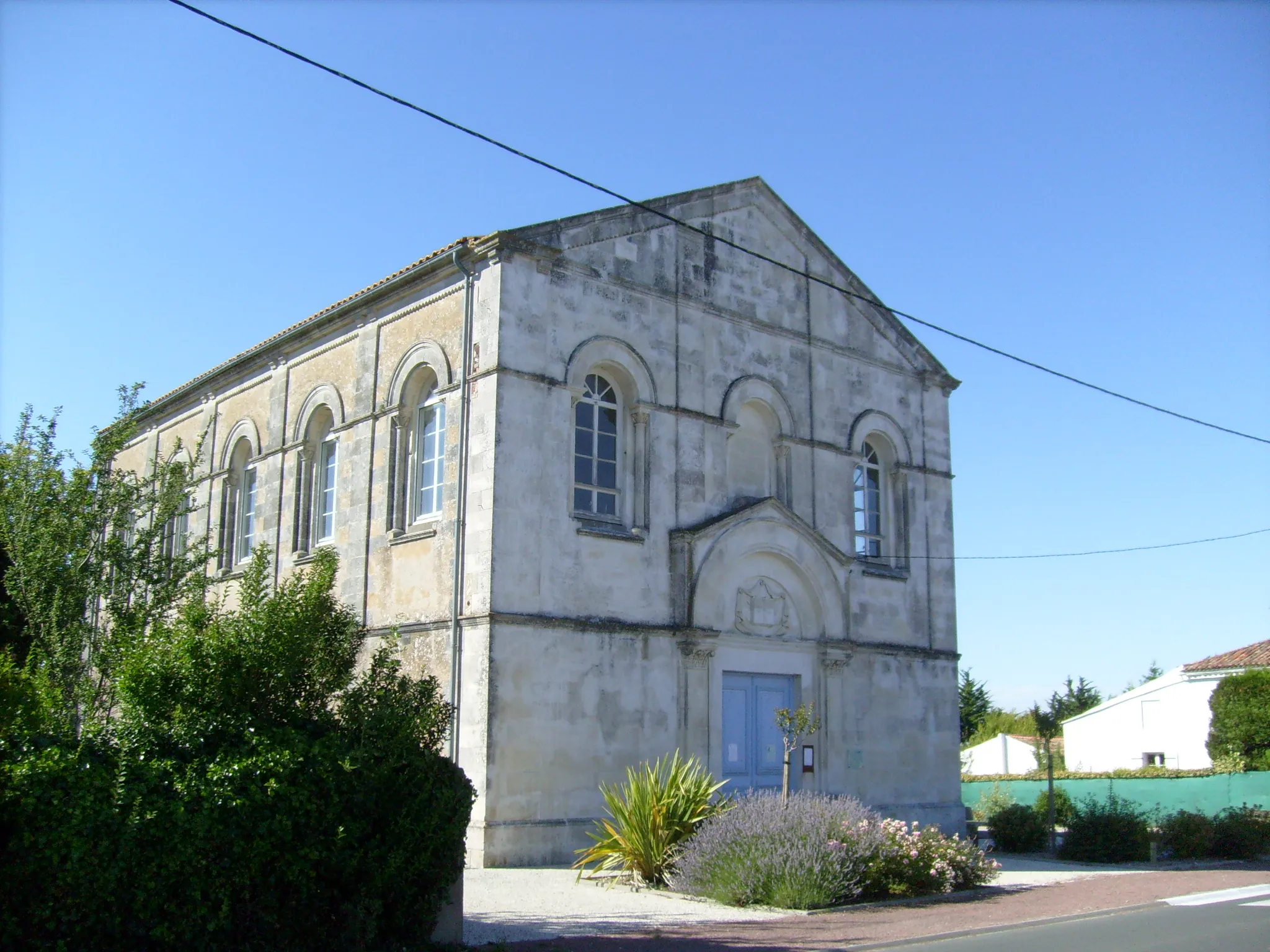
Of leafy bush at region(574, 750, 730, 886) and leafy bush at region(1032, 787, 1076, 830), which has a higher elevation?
leafy bush at region(574, 750, 730, 886)

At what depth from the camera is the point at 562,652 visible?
1617cm

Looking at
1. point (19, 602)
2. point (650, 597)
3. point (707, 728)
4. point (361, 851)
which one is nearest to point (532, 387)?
point (650, 597)

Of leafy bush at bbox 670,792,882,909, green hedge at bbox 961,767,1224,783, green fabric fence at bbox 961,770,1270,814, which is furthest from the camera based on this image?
green hedge at bbox 961,767,1224,783

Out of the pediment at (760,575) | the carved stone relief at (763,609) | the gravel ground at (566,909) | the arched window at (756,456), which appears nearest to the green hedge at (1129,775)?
the pediment at (760,575)

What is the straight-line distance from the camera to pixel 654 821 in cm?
1374

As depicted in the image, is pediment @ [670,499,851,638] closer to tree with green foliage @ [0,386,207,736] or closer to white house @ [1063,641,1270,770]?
tree with green foliage @ [0,386,207,736]

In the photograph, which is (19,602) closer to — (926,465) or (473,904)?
(473,904)

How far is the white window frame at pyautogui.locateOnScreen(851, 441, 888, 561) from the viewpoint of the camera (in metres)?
21.2

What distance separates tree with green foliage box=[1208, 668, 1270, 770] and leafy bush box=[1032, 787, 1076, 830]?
8919 millimetres

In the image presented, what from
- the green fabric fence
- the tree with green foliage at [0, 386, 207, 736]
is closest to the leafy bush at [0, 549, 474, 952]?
the tree with green foliage at [0, 386, 207, 736]

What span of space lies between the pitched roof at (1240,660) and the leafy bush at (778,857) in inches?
1034

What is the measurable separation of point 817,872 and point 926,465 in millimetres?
11015

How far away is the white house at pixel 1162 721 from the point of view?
127ft

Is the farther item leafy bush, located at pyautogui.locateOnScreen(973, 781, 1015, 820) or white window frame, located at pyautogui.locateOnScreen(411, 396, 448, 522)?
leafy bush, located at pyautogui.locateOnScreen(973, 781, 1015, 820)
